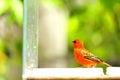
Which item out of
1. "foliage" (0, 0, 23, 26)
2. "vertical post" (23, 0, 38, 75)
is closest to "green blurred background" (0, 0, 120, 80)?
"foliage" (0, 0, 23, 26)

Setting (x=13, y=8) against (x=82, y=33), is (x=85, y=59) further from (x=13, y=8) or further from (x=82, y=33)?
(x=82, y=33)

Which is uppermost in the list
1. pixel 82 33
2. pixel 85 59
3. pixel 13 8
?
pixel 13 8

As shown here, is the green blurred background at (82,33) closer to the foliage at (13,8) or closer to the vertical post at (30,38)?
the foliage at (13,8)

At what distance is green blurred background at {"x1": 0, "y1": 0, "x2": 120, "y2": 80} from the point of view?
3.87 m

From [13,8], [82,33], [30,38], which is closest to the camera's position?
[30,38]

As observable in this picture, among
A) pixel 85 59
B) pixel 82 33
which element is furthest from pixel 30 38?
pixel 82 33

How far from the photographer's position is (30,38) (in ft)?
6.75

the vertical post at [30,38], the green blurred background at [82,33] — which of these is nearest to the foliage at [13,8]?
the green blurred background at [82,33]

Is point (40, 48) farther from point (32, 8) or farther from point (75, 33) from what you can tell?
point (32, 8)

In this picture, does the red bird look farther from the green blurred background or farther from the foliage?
the green blurred background

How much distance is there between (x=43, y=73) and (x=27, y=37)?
14 centimetres

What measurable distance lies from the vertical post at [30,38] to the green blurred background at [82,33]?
1574 mm

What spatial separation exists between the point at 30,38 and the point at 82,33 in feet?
6.37

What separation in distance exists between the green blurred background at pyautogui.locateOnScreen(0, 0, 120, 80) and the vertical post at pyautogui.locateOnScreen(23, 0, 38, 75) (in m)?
1.57
